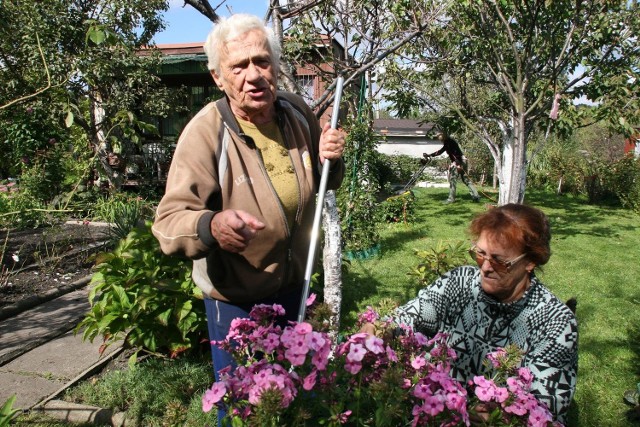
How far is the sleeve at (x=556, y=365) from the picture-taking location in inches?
63.6

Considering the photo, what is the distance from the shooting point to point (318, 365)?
106 cm

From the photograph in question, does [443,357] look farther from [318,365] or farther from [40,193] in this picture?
[40,193]

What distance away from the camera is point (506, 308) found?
1.91 m

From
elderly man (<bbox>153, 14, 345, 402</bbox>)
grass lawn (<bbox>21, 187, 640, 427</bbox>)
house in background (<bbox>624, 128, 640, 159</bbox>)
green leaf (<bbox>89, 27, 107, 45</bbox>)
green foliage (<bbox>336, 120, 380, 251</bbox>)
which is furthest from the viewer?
house in background (<bbox>624, 128, 640, 159</bbox>)

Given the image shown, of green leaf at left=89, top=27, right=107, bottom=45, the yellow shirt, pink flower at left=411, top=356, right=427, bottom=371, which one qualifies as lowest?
pink flower at left=411, top=356, right=427, bottom=371

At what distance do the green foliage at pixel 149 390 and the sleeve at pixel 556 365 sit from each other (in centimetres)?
176

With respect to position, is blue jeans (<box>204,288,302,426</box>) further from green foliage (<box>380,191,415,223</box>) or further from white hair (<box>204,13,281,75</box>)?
green foliage (<box>380,191,415,223</box>)

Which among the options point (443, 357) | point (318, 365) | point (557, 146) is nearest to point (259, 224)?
point (318, 365)

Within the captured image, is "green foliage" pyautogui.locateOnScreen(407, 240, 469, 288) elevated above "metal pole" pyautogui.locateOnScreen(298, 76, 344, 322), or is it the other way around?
"metal pole" pyautogui.locateOnScreen(298, 76, 344, 322)

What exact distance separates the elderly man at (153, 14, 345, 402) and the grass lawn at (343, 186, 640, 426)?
0.46m

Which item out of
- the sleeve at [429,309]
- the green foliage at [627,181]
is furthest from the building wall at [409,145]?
the sleeve at [429,309]

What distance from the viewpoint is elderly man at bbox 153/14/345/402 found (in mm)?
1496

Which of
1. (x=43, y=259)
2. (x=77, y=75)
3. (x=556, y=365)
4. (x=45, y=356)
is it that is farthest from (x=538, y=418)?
(x=77, y=75)

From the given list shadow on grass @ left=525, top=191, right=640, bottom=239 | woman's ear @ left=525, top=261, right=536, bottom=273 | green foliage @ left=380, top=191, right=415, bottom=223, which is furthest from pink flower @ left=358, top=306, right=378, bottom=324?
shadow on grass @ left=525, top=191, right=640, bottom=239
